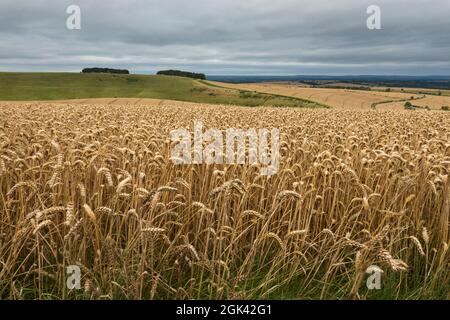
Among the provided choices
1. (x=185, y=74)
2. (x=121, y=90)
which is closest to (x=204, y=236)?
(x=121, y=90)

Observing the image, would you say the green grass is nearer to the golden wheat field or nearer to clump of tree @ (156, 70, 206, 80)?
clump of tree @ (156, 70, 206, 80)

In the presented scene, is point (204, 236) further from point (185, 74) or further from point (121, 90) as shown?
point (185, 74)

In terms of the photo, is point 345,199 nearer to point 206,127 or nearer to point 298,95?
point 206,127

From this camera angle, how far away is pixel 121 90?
74875 mm

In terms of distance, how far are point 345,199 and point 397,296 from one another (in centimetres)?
168

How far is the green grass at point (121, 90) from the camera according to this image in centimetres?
6113

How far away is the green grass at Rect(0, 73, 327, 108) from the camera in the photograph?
6113 centimetres

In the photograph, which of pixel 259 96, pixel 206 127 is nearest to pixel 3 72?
pixel 259 96

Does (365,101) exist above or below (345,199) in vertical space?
above

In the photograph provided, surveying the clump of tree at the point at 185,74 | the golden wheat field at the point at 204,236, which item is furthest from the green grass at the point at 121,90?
the golden wheat field at the point at 204,236

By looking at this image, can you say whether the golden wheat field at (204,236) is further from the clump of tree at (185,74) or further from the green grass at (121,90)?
the clump of tree at (185,74)

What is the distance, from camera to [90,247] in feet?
14.3

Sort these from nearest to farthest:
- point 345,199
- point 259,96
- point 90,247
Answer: point 90,247
point 345,199
point 259,96
